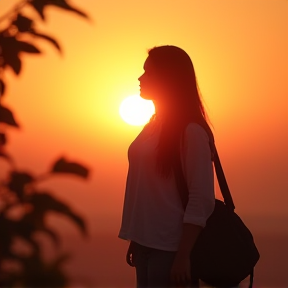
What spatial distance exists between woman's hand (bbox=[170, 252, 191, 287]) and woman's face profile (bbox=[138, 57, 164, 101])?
0.71 metres

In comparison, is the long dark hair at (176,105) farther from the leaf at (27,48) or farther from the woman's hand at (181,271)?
the leaf at (27,48)

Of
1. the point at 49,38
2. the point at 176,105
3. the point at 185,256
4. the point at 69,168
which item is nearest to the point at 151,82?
the point at 176,105

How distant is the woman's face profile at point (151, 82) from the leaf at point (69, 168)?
2191 millimetres

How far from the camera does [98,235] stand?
59906 mm

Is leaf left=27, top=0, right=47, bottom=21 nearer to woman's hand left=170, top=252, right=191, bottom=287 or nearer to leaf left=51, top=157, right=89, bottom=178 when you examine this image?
leaf left=51, top=157, right=89, bottom=178

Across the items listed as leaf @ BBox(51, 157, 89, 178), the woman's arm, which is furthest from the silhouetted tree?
the woman's arm

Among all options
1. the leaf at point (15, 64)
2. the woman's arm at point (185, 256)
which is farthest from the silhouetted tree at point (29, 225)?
the woman's arm at point (185, 256)

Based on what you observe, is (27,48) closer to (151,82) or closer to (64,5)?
(64,5)

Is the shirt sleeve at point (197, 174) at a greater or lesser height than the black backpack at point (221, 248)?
greater

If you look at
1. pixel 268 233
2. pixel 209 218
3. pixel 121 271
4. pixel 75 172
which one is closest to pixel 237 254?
pixel 209 218

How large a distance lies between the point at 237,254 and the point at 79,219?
2.37m

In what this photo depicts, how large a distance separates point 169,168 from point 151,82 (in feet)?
1.28

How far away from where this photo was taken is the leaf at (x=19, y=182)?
159 centimetres

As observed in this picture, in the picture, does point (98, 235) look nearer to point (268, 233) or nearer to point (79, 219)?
point (268, 233)
